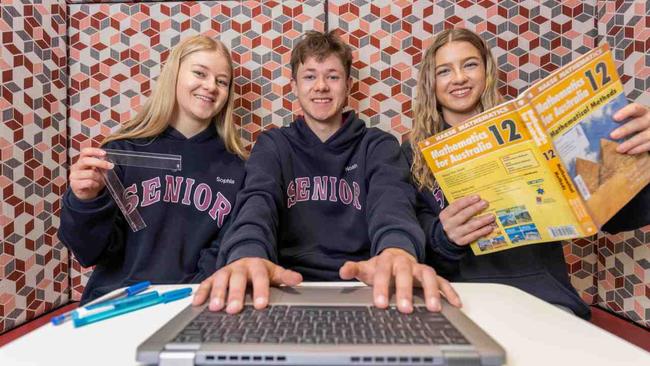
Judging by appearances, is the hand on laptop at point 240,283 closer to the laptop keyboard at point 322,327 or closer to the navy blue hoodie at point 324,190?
the laptop keyboard at point 322,327

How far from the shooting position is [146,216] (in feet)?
3.94

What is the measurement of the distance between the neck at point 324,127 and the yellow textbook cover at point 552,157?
0.49 meters

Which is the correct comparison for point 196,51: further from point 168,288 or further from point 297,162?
point 168,288

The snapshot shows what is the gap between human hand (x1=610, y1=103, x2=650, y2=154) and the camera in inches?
32.1

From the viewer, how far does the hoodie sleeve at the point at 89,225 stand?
3.45 feet

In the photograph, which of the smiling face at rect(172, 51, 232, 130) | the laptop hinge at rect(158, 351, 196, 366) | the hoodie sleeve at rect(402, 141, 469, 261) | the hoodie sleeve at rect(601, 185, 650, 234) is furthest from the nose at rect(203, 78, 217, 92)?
the hoodie sleeve at rect(601, 185, 650, 234)

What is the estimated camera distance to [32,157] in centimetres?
121

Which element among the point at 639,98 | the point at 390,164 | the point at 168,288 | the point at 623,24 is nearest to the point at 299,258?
the point at 390,164

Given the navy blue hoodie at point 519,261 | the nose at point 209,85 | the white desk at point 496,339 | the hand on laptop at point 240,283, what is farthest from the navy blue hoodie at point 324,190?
the white desk at point 496,339

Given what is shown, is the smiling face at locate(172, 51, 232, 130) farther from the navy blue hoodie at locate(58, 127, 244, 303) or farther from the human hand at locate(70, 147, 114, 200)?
the human hand at locate(70, 147, 114, 200)

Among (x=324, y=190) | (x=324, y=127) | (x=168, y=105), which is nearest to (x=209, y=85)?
(x=168, y=105)

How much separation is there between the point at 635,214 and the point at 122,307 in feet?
3.69

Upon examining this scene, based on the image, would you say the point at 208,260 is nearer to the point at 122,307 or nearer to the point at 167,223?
the point at 167,223

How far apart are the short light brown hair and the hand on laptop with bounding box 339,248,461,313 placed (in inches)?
28.8
